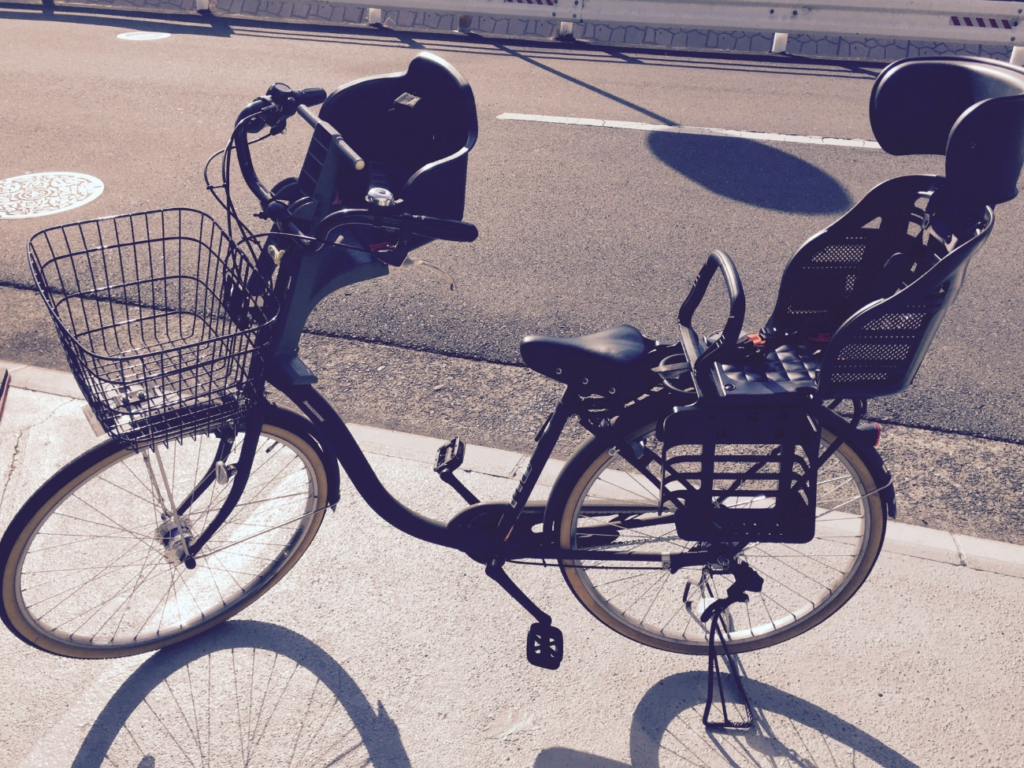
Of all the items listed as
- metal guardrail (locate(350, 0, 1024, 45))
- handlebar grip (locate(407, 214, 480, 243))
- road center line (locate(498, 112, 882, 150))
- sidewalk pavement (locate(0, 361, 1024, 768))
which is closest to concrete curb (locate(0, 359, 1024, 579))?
sidewalk pavement (locate(0, 361, 1024, 768))

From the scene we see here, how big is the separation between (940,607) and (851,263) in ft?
4.97

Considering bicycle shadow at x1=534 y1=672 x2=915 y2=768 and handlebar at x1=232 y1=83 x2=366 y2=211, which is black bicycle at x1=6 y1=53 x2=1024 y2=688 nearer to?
handlebar at x1=232 y1=83 x2=366 y2=211

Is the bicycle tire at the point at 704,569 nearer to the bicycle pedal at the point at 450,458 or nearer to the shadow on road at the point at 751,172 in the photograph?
the bicycle pedal at the point at 450,458

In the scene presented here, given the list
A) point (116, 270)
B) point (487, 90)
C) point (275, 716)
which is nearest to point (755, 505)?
point (275, 716)

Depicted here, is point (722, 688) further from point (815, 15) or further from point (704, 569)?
point (815, 15)

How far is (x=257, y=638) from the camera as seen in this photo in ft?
10.8

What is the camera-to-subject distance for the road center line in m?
7.91

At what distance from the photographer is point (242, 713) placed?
304 centimetres

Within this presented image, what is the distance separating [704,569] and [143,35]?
36.2 feet

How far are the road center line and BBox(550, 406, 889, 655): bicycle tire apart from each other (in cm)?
505

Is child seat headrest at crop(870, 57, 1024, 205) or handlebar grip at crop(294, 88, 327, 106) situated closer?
child seat headrest at crop(870, 57, 1024, 205)

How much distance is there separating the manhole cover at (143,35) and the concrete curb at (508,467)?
7.78m

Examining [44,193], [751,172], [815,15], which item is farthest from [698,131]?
[44,193]

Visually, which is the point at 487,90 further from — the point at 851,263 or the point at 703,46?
the point at 851,263
